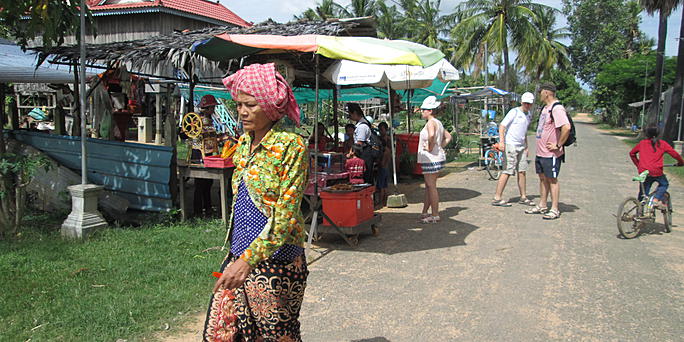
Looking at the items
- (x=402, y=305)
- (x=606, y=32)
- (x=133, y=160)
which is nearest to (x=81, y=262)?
(x=133, y=160)

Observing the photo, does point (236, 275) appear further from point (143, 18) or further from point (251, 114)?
point (143, 18)

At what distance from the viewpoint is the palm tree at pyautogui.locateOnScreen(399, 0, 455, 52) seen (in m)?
43.4

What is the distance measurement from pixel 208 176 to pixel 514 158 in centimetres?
498

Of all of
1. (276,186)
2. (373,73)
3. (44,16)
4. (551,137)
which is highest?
(44,16)

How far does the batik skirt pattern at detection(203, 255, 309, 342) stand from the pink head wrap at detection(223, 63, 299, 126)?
698mm

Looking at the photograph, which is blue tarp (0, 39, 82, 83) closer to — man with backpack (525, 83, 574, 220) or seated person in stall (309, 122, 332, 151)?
seated person in stall (309, 122, 332, 151)

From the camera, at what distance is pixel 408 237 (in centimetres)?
663

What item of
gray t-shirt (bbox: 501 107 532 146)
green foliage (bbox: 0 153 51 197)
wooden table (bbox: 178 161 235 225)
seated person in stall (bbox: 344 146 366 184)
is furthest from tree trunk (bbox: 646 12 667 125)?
green foliage (bbox: 0 153 51 197)

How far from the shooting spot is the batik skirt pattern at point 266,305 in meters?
2.29

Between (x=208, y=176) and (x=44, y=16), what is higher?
(x=44, y=16)

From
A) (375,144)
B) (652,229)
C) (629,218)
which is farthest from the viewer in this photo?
(375,144)

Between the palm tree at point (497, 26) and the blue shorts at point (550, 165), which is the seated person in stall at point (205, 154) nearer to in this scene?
the blue shorts at point (550, 165)

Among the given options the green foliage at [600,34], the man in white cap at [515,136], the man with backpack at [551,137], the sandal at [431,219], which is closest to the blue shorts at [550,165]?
the man with backpack at [551,137]

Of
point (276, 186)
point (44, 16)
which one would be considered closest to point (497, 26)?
point (44, 16)
